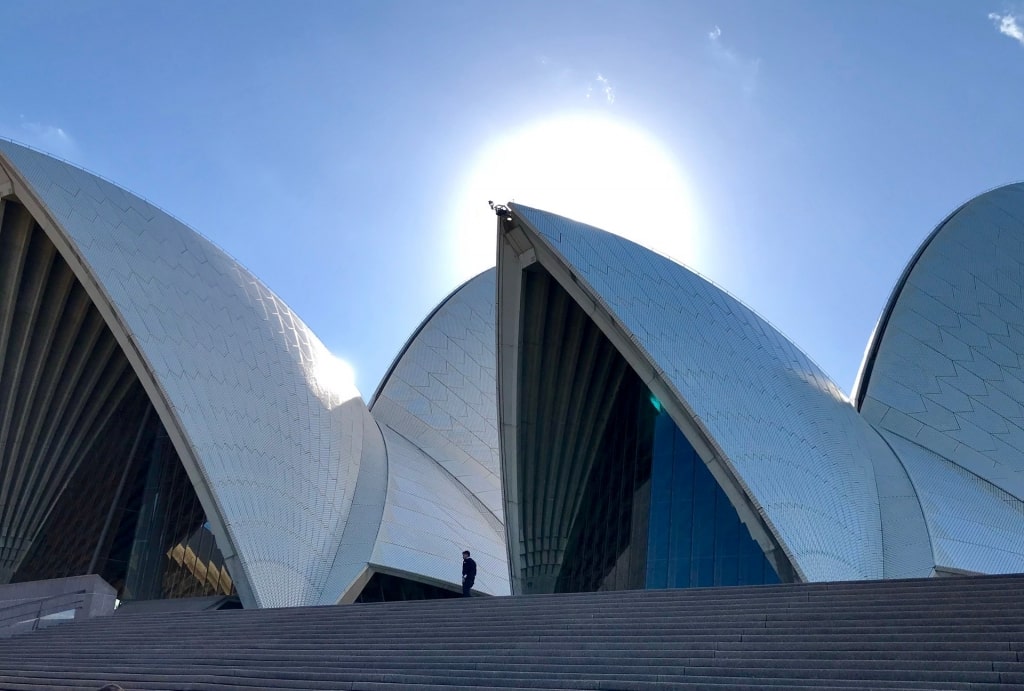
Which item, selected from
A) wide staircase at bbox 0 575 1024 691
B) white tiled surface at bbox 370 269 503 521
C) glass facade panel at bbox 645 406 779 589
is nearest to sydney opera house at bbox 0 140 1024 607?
glass facade panel at bbox 645 406 779 589

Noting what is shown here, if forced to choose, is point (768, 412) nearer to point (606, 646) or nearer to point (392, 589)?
point (392, 589)

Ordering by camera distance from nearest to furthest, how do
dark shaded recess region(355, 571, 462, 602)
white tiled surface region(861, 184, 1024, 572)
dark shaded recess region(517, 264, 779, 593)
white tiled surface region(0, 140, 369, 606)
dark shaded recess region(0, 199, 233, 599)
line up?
white tiled surface region(861, 184, 1024, 572), white tiled surface region(0, 140, 369, 606), dark shaded recess region(517, 264, 779, 593), dark shaded recess region(355, 571, 462, 602), dark shaded recess region(0, 199, 233, 599)

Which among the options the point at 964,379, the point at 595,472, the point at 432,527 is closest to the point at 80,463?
the point at 432,527

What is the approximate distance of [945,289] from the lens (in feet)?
69.5

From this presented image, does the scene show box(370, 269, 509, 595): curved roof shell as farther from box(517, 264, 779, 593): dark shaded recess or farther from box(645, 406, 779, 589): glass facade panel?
box(645, 406, 779, 589): glass facade panel

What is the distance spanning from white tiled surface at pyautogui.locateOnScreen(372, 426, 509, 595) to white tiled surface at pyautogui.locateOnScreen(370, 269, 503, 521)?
2.37ft

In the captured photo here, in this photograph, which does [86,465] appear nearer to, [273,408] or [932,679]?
[273,408]

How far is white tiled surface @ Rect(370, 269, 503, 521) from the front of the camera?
85.0ft

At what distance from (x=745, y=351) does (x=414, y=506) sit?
8.27 metres

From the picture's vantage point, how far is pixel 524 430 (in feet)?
64.3

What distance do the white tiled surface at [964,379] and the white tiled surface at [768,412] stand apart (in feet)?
2.75

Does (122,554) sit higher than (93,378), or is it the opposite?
(93,378)

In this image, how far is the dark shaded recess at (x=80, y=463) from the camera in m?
20.7

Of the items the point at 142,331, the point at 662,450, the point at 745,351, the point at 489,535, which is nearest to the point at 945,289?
the point at 745,351
